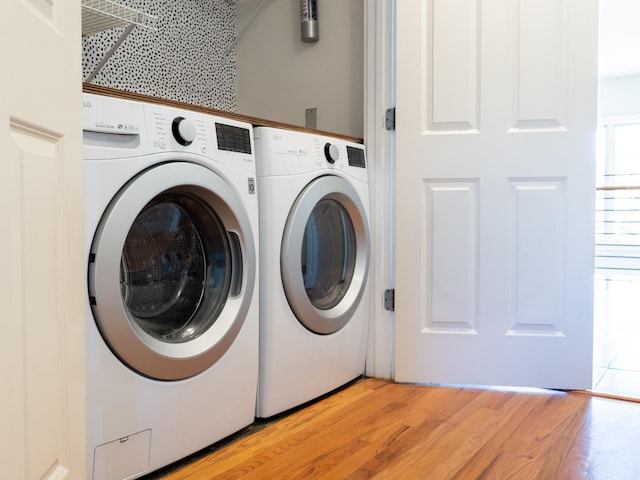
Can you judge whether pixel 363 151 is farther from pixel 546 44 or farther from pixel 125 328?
pixel 125 328

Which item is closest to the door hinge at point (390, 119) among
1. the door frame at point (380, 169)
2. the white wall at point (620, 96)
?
the door frame at point (380, 169)

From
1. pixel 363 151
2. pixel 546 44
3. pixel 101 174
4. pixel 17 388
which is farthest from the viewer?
pixel 363 151

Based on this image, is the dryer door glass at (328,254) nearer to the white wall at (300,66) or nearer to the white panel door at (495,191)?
the white panel door at (495,191)

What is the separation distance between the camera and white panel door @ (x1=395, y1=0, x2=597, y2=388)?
1832 millimetres

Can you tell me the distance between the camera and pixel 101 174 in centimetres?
111

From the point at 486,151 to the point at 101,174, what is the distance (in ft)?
4.19

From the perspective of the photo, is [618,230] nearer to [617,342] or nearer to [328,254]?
[617,342]

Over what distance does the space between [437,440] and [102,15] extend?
150 cm

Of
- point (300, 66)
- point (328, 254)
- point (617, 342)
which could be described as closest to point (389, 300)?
point (328, 254)

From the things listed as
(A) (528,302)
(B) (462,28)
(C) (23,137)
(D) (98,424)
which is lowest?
(D) (98,424)

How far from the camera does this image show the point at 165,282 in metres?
1.32

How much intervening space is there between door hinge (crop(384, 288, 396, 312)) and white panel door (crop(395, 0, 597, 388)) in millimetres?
44

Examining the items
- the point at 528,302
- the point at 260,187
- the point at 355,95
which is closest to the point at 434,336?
the point at 528,302

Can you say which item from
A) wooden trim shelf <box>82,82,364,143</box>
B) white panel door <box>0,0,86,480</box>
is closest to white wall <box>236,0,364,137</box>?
wooden trim shelf <box>82,82,364,143</box>
